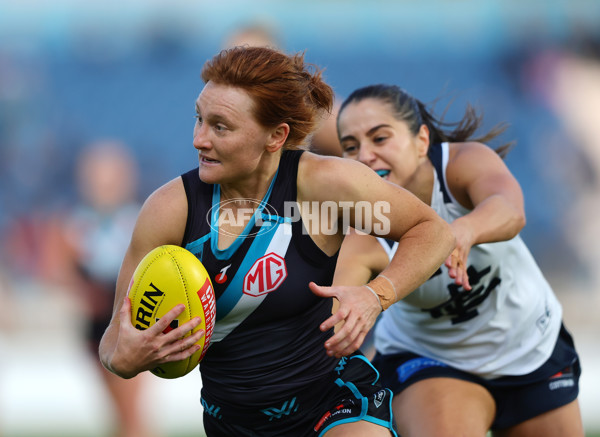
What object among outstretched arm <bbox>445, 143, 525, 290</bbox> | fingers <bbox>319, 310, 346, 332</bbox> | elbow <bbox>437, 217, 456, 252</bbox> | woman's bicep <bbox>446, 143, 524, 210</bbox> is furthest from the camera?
woman's bicep <bbox>446, 143, 524, 210</bbox>

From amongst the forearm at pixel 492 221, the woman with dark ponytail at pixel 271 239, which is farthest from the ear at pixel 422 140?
the woman with dark ponytail at pixel 271 239

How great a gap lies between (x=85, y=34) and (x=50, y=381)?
8.61 meters

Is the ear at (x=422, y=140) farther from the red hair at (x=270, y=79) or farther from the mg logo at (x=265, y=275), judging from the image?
the mg logo at (x=265, y=275)

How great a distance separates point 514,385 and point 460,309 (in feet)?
1.61

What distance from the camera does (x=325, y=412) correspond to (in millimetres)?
3402

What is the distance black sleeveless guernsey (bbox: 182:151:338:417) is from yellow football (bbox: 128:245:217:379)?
186mm

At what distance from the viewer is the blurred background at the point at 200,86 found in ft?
42.9

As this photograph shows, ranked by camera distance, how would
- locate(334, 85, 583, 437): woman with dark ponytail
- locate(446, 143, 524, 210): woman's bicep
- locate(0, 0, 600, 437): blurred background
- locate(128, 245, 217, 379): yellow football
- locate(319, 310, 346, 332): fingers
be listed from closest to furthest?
locate(319, 310, 346, 332): fingers < locate(128, 245, 217, 379): yellow football < locate(446, 143, 524, 210): woman's bicep < locate(334, 85, 583, 437): woman with dark ponytail < locate(0, 0, 600, 437): blurred background

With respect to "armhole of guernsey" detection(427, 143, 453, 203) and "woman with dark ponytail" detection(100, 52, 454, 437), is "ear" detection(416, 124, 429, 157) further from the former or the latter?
"woman with dark ponytail" detection(100, 52, 454, 437)

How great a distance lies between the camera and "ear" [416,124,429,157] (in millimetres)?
4367

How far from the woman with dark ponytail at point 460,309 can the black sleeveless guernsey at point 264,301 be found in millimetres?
665

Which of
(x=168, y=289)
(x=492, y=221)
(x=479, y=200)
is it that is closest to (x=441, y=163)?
(x=479, y=200)

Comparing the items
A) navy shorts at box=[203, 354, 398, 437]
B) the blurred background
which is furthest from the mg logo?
the blurred background

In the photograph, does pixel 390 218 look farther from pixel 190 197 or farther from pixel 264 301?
pixel 190 197
